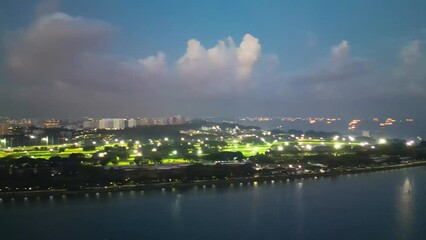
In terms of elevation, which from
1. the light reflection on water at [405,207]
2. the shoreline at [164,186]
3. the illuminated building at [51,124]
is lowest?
the light reflection on water at [405,207]

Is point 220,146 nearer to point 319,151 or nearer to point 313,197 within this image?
point 319,151

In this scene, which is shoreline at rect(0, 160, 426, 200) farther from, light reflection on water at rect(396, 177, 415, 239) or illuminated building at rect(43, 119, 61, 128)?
illuminated building at rect(43, 119, 61, 128)

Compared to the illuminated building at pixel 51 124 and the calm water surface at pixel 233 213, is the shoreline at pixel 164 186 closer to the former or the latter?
the calm water surface at pixel 233 213

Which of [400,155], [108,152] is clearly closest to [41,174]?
[108,152]

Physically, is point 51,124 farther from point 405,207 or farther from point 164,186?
point 405,207

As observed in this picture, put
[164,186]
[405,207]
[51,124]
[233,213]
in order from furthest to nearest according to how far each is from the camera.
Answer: [51,124] → [164,186] → [405,207] → [233,213]

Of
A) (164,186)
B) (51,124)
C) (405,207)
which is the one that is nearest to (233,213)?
(164,186)

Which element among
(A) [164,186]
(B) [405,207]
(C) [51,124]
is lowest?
(B) [405,207]

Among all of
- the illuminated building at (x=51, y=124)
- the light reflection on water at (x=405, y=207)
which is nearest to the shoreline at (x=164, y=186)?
the light reflection on water at (x=405, y=207)
